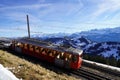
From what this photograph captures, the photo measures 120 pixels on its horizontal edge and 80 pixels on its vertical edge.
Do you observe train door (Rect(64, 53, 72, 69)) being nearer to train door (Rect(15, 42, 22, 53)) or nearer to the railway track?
the railway track

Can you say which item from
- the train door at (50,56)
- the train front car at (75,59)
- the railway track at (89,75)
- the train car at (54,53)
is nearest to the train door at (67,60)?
the train car at (54,53)

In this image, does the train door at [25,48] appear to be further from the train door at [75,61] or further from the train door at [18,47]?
the train door at [75,61]

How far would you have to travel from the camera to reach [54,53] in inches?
1316

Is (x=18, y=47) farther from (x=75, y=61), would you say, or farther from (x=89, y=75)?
(x=89, y=75)

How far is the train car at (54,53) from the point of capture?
102ft

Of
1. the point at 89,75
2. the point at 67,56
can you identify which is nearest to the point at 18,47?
the point at 67,56

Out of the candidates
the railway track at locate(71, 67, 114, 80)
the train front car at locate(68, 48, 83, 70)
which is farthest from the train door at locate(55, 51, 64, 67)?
the railway track at locate(71, 67, 114, 80)

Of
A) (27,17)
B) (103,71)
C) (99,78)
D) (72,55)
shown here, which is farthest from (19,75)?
(27,17)

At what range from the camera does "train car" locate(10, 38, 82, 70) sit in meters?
31.0

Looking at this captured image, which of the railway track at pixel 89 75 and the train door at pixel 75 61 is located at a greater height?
the train door at pixel 75 61

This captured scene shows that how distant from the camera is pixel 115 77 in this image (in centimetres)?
2900

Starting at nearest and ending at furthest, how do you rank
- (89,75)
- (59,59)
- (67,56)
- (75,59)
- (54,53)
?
(89,75) → (75,59) → (67,56) → (59,59) → (54,53)

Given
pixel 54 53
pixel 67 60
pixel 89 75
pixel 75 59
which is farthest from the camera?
pixel 54 53

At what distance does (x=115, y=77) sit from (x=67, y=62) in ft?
20.9
